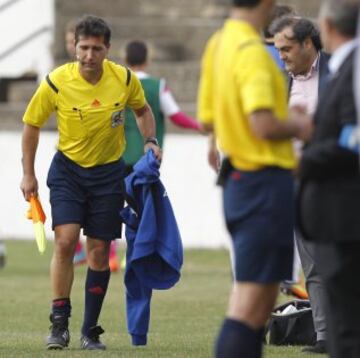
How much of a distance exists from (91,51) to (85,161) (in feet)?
2.33

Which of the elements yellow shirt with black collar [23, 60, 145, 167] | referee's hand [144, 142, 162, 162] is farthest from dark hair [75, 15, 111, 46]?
referee's hand [144, 142, 162, 162]

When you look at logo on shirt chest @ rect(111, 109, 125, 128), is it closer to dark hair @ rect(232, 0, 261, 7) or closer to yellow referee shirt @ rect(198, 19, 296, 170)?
yellow referee shirt @ rect(198, 19, 296, 170)

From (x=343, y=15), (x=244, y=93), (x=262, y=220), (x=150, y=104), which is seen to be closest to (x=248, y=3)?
(x=244, y=93)

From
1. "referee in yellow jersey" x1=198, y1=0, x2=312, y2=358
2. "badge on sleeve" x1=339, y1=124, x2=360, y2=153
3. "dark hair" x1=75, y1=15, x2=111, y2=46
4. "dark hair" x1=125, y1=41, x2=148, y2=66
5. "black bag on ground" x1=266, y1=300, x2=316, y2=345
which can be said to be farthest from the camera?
"dark hair" x1=125, y1=41, x2=148, y2=66

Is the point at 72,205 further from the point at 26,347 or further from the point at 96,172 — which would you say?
the point at 26,347

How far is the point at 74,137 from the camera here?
10.0 m

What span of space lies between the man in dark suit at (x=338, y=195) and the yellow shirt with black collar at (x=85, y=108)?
133 inches

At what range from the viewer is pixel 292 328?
33.8 feet

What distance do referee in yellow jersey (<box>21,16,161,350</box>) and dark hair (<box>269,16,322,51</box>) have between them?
102cm

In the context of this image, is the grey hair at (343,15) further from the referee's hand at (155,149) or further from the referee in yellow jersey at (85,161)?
the referee's hand at (155,149)

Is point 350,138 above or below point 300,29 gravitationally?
below

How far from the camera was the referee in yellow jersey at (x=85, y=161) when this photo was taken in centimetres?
994

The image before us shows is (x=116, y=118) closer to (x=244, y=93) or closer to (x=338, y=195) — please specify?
(x=244, y=93)

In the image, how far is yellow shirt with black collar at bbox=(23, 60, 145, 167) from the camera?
9938 mm
